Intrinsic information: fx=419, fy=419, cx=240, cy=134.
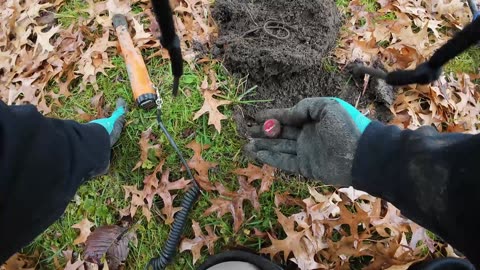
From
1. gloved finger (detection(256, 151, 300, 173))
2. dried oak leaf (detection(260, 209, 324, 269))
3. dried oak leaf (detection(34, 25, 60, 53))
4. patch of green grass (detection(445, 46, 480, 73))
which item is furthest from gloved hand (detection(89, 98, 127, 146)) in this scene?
patch of green grass (detection(445, 46, 480, 73))

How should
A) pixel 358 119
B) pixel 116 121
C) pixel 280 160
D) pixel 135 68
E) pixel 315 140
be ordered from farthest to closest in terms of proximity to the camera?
pixel 135 68
pixel 116 121
pixel 280 160
pixel 315 140
pixel 358 119

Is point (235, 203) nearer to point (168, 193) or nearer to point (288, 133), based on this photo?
point (168, 193)

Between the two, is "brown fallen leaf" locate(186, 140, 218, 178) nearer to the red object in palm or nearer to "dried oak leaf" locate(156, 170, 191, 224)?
"dried oak leaf" locate(156, 170, 191, 224)

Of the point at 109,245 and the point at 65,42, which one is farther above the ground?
the point at 65,42

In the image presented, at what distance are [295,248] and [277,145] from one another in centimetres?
57

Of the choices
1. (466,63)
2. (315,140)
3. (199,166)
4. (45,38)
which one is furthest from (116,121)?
(466,63)

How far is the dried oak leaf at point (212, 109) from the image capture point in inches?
101

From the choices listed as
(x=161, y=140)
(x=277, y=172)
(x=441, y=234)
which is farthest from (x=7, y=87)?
(x=441, y=234)

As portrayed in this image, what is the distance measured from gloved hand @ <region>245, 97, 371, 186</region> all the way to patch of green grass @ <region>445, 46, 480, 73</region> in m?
1.32

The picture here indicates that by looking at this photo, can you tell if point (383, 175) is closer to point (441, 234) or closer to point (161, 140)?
point (441, 234)

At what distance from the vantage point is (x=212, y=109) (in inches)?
102

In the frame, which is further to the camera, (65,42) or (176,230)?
(65,42)

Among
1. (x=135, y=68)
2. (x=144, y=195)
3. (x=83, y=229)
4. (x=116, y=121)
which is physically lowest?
(x=83, y=229)

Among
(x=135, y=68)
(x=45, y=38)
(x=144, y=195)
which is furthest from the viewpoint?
(x=45, y=38)
